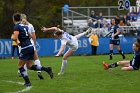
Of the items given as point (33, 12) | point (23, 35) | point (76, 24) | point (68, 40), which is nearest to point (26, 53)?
point (23, 35)

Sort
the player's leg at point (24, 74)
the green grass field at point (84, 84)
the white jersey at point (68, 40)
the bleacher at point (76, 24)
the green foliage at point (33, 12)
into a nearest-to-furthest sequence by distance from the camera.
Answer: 1. the green grass field at point (84, 84)
2. the player's leg at point (24, 74)
3. the white jersey at point (68, 40)
4. the bleacher at point (76, 24)
5. the green foliage at point (33, 12)

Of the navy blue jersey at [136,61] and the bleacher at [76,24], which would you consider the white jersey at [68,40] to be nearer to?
the navy blue jersey at [136,61]

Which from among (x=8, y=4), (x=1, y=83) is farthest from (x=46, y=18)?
(x=1, y=83)

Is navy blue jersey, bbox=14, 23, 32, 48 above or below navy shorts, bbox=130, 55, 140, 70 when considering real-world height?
above

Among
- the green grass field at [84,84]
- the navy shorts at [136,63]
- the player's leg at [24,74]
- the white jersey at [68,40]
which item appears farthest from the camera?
the white jersey at [68,40]

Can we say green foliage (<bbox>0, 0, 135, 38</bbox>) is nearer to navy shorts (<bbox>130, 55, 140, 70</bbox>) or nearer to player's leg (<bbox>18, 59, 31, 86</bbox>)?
navy shorts (<bbox>130, 55, 140, 70</bbox>)

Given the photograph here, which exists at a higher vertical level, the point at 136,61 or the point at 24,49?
the point at 24,49

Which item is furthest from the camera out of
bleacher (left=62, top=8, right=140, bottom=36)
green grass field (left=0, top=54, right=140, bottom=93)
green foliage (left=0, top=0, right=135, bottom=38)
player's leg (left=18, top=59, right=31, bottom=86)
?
green foliage (left=0, top=0, right=135, bottom=38)

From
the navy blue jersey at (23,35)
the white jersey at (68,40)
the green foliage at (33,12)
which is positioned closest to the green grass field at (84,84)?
the navy blue jersey at (23,35)

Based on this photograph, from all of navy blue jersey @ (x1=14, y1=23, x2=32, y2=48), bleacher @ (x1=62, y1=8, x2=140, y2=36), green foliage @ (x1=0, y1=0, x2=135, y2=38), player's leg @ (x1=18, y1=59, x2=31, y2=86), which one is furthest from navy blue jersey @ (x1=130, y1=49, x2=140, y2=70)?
green foliage @ (x1=0, y1=0, x2=135, y2=38)

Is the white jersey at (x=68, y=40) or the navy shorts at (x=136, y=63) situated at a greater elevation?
the white jersey at (x=68, y=40)

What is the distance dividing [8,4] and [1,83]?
34.3 m

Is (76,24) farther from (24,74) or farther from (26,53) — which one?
(24,74)

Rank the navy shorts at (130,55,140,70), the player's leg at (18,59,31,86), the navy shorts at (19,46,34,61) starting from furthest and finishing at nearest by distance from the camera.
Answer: the navy shorts at (130,55,140,70)
the navy shorts at (19,46,34,61)
the player's leg at (18,59,31,86)
